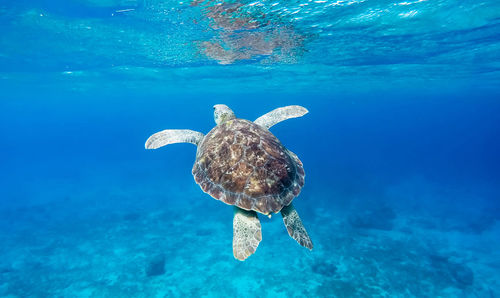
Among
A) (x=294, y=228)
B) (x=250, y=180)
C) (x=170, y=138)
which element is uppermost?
(x=170, y=138)

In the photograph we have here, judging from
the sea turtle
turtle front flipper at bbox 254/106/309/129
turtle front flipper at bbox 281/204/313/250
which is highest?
turtle front flipper at bbox 254/106/309/129

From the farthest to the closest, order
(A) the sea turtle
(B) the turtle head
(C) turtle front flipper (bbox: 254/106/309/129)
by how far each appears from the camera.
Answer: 1. (B) the turtle head
2. (C) turtle front flipper (bbox: 254/106/309/129)
3. (A) the sea turtle

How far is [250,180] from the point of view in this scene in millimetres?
4727

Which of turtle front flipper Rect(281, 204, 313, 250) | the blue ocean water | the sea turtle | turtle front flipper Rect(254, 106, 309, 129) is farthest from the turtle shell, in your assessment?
the blue ocean water

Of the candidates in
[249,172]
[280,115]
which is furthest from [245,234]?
[280,115]

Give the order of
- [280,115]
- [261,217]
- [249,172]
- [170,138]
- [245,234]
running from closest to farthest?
[245,234]
[249,172]
[170,138]
[280,115]
[261,217]

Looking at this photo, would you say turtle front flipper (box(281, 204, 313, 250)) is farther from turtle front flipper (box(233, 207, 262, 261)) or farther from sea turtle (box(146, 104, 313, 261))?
turtle front flipper (box(233, 207, 262, 261))

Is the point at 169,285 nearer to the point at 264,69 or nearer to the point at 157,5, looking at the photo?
the point at 157,5

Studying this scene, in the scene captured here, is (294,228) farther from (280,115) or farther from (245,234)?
(280,115)

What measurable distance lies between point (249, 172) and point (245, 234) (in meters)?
1.14

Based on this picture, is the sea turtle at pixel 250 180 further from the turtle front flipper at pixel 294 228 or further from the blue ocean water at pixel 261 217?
the blue ocean water at pixel 261 217

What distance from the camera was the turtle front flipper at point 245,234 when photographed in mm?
4387

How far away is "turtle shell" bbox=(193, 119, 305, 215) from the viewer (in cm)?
462

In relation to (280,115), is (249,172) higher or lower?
lower
